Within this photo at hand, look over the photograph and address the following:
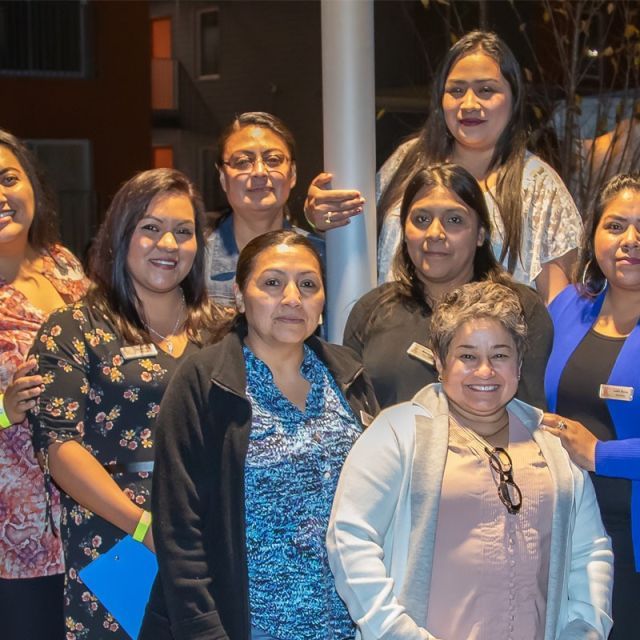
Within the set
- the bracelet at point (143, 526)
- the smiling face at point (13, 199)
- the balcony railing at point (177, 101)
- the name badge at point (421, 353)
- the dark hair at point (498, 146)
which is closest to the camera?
the bracelet at point (143, 526)

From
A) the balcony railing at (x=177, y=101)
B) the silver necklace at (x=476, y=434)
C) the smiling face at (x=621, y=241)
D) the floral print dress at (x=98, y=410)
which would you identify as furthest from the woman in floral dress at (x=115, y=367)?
the balcony railing at (x=177, y=101)

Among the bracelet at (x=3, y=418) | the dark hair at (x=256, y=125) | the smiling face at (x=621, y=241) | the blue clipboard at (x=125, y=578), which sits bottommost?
the blue clipboard at (x=125, y=578)

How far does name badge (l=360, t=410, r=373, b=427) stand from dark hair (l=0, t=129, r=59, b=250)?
1343 mm

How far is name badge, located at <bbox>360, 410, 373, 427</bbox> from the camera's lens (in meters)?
2.72

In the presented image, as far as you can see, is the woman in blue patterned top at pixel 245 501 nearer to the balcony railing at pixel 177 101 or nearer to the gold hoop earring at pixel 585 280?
the gold hoop earring at pixel 585 280

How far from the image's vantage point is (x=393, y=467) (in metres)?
2.53

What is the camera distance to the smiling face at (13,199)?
333 cm

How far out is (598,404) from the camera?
3055 mm

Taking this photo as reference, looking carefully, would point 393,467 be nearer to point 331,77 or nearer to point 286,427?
point 286,427

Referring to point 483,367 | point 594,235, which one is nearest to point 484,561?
point 483,367

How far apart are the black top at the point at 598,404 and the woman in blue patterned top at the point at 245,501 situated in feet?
2.56

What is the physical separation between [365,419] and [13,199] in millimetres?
1376

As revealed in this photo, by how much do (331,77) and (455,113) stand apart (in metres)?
0.52

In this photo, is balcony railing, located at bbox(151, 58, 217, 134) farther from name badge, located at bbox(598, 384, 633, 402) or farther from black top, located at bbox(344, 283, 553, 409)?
name badge, located at bbox(598, 384, 633, 402)
